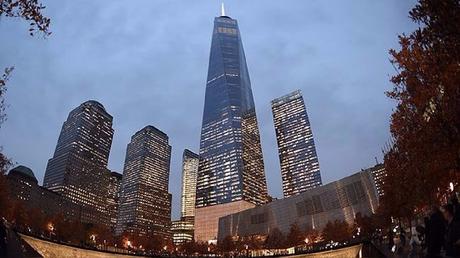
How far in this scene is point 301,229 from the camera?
465 feet

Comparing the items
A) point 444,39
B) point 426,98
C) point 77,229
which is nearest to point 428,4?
point 444,39

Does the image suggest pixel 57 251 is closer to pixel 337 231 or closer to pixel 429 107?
pixel 429 107

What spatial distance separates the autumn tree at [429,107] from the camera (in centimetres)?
2206

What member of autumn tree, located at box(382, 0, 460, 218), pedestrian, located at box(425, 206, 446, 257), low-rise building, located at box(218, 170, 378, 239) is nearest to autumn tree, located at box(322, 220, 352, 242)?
low-rise building, located at box(218, 170, 378, 239)

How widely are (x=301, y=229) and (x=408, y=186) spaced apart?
10303 centimetres

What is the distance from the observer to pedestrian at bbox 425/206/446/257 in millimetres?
18087

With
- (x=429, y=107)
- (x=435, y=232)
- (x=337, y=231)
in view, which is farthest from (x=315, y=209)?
(x=435, y=232)

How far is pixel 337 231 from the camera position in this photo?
120000 millimetres

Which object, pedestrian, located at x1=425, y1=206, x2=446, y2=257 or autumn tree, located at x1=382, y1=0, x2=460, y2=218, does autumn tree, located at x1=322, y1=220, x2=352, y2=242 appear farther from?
pedestrian, located at x1=425, y1=206, x2=446, y2=257

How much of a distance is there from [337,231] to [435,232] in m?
107

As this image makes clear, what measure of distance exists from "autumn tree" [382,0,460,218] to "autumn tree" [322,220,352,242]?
72143 mm

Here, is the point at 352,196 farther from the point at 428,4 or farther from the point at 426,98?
the point at 428,4

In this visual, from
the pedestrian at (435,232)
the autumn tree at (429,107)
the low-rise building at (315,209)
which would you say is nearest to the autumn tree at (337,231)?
the low-rise building at (315,209)

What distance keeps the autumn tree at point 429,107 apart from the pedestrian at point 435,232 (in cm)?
936
